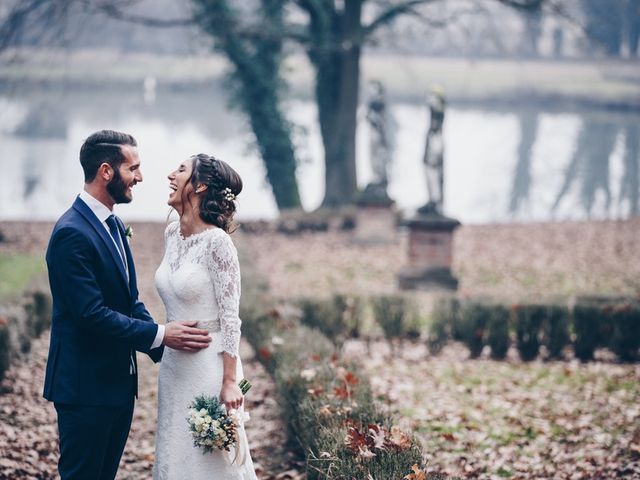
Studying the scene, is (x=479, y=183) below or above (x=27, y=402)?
above

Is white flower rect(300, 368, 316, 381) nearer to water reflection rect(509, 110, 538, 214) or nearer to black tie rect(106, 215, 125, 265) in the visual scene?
black tie rect(106, 215, 125, 265)

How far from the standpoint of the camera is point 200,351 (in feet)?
11.6

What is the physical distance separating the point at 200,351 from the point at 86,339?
503 mm

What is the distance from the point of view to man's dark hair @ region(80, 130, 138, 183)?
3475 mm

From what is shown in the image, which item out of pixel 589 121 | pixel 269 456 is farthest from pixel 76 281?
pixel 589 121

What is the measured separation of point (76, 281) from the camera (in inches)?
131

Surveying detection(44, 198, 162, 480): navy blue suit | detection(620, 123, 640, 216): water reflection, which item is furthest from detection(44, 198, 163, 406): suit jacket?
detection(620, 123, 640, 216): water reflection

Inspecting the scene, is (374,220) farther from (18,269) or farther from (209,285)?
(209,285)

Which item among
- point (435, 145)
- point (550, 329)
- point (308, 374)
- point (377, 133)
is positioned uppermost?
point (377, 133)

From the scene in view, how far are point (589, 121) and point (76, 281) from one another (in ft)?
111

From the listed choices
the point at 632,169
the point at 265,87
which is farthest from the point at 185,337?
the point at 632,169

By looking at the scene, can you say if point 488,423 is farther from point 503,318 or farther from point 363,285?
point 363,285

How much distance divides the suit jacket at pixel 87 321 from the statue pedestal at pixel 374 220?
13023mm

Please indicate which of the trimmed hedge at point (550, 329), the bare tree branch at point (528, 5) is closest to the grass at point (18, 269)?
the trimmed hedge at point (550, 329)
